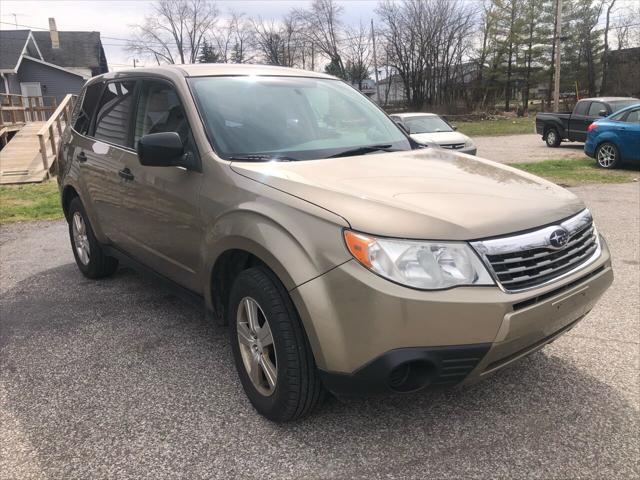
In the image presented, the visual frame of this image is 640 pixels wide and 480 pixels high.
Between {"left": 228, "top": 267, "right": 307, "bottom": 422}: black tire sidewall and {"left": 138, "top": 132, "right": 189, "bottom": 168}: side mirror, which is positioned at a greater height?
{"left": 138, "top": 132, "right": 189, "bottom": 168}: side mirror

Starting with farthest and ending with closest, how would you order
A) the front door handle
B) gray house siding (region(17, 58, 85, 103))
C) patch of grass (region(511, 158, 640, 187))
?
gray house siding (region(17, 58, 85, 103))
patch of grass (region(511, 158, 640, 187))
the front door handle

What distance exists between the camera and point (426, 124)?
14000 mm

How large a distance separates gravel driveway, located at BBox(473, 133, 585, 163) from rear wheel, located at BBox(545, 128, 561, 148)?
7.9 inches

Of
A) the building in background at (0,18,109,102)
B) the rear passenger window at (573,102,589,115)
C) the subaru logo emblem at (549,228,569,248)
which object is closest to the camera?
the subaru logo emblem at (549,228,569,248)

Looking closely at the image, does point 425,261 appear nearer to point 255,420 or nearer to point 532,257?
point 532,257

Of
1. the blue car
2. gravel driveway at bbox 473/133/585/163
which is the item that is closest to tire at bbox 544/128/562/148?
gravel driveway at bbox 473/133/585/163

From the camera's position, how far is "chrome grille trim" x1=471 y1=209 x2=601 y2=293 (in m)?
2.18

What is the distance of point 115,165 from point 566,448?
11.0 ft

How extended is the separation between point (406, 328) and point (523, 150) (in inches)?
702

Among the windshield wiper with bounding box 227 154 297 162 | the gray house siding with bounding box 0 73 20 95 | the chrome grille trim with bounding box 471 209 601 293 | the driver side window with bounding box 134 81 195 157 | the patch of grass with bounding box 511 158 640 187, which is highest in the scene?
the gray house siding with bounding box 0 73 20 95

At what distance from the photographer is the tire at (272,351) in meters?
2.40

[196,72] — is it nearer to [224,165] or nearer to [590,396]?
[224,165]

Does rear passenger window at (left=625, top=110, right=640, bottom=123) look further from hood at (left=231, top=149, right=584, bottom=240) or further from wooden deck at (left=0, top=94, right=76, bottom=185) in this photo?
wooden deck at (left=0, top=94, right=76, bottom=185)

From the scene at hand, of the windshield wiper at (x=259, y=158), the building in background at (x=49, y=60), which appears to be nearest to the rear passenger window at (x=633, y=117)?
the windshield wiper at (x=259, y=158)
